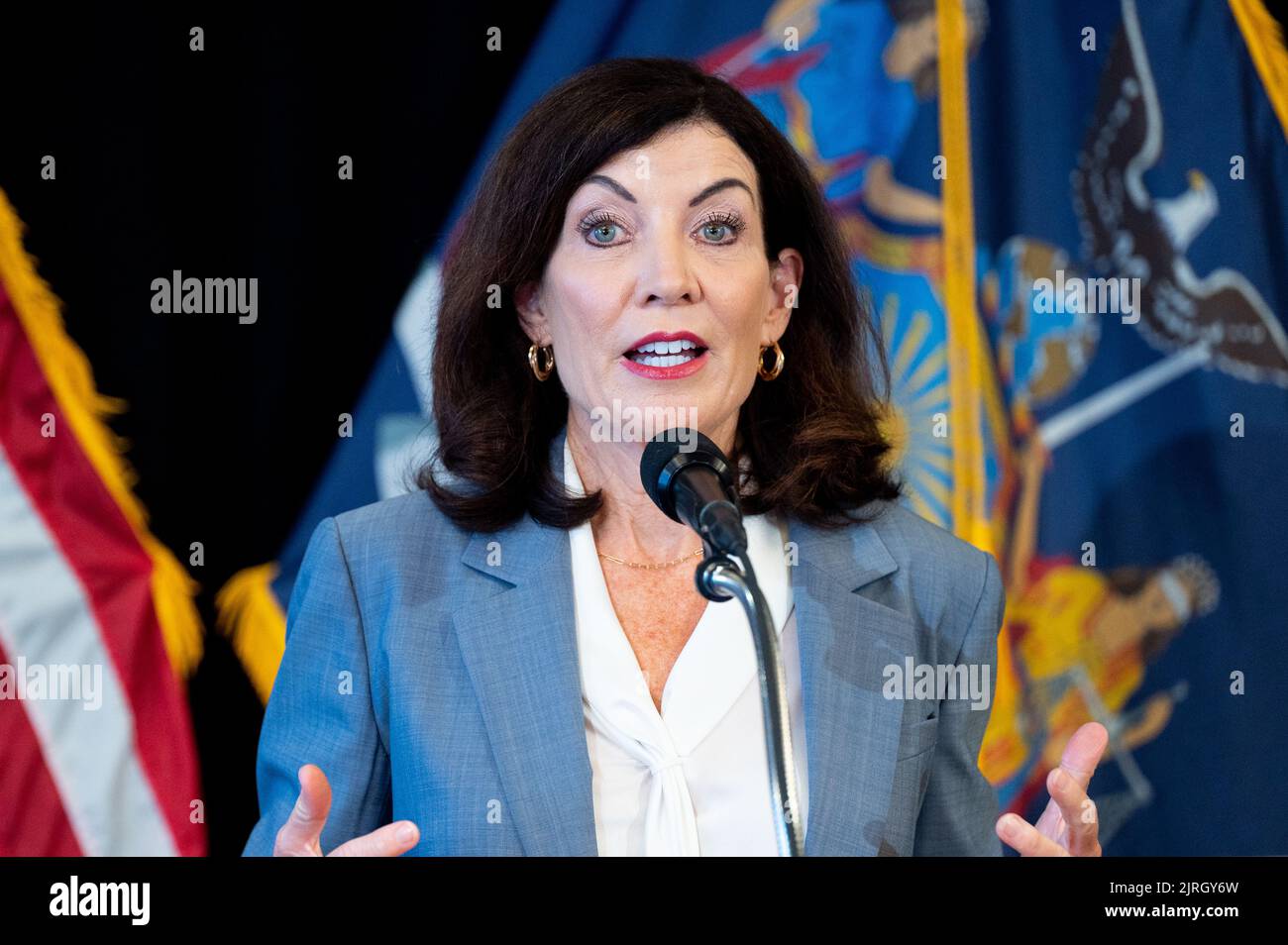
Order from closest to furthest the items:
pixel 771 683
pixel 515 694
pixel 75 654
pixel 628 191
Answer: pixel 771 683
pixel 515 694
pixel 628 191
pixel 75 654

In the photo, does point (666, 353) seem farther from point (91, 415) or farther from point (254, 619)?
point (91, 415)

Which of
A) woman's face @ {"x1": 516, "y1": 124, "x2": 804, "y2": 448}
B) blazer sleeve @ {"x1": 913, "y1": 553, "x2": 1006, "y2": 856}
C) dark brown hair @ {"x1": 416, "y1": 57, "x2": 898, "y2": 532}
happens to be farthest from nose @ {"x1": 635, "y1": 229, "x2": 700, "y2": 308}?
blazer sleeve @ {"x1": 913, "y1": 553, "x2": 1006, "y2": 856}

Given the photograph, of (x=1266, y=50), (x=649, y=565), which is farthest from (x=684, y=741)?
(x=1266, y=50)

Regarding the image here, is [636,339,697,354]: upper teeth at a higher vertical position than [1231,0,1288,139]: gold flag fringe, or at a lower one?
lower

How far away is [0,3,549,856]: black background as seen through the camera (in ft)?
7.55

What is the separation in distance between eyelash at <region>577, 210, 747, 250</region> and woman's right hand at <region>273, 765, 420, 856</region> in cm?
72

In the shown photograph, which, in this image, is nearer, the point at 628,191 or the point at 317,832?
the point at 317,832

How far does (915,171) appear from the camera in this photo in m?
2.53

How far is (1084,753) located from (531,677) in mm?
582

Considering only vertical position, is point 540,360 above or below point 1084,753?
above

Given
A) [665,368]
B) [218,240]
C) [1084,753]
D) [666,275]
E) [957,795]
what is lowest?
[957,795]

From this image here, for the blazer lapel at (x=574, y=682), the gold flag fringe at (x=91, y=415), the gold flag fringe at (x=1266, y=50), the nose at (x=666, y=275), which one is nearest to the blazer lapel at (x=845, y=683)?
the blazer lapel at (x=574, y=682)

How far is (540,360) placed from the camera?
5.85 feet

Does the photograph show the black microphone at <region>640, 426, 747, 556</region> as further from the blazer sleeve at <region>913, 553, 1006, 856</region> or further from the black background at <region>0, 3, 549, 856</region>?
the black background at <region>0, 3, 549, 856</region>
